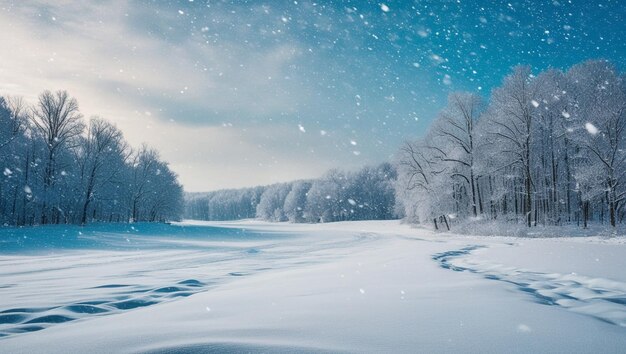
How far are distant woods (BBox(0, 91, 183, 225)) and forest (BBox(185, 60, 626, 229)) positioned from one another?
36.6 meters

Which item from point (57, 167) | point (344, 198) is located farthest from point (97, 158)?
point (344, 198)

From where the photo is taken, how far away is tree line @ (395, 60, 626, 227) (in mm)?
21531

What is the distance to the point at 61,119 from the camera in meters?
33.9

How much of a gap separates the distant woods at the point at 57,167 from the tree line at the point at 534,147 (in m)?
36.8

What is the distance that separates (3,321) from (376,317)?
4.09m

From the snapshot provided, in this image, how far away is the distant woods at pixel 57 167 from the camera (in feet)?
105

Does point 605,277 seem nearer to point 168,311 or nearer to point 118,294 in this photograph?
point 168,311

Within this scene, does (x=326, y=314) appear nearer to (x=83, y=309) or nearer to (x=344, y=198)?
(x=83, y=309)

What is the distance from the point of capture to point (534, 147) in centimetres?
2922

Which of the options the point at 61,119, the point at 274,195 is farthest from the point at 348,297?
the point at 274,195

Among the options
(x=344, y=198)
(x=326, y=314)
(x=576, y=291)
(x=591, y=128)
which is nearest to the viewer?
(x=326, y=314)

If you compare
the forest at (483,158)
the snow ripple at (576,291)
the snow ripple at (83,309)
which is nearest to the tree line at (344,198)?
the forest at (483,158)

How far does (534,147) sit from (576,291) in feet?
97.2

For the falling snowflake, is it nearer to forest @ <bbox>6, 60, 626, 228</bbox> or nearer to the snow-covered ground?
forest @ <bbox>6, 60, 626, 228</bbox>
